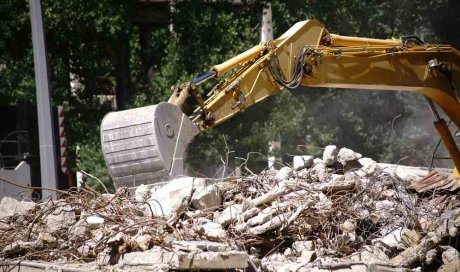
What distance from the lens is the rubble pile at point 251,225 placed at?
7.60m

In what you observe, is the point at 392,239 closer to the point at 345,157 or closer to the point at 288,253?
the point at 288,253

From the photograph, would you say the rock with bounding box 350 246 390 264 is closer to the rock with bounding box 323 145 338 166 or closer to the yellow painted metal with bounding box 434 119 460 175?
the rock with bounding box 323 145 338 166

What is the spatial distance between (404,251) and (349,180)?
4.02 feet

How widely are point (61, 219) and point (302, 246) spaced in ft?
7.47

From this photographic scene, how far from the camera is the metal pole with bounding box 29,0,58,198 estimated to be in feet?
42.8

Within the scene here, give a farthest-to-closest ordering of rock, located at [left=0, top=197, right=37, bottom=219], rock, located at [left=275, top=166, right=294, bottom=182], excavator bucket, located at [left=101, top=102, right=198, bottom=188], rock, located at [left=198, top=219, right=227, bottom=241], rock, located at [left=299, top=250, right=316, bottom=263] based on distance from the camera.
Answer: excavator bucket, located at [left=101, top=102, right=198, bottom=188] → rock, located at [left=275, top=166, right=294, bottom=182] → rock, located at [left=0, top=197, right=37, bottom=219] → rock, located at [left=299, top=250, right=316, bottom=263] → rock, located at [left=198, top=219, right=227, bottom=241]

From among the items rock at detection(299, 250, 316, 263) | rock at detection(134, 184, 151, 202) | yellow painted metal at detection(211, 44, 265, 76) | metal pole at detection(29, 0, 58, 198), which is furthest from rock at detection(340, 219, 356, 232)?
metal pole at detection(29, 0, 58, 198)

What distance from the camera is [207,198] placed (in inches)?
332

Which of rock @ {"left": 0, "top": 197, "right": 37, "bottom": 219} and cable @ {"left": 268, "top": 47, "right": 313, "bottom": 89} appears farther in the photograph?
cable @ {"left": 268, "top": 47, "right": 313, "bottom": 89}

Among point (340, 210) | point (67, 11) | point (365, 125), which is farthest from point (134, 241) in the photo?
point (365, 125)

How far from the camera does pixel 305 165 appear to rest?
10055mm

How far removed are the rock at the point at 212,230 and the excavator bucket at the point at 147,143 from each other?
1799 millimetres

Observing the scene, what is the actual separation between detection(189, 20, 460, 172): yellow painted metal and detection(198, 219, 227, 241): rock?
244cm

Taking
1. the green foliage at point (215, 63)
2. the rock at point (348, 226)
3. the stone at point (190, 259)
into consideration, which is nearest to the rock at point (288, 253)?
the rock at point (348, 226)
